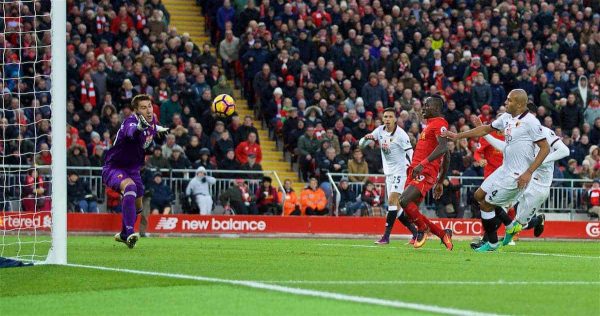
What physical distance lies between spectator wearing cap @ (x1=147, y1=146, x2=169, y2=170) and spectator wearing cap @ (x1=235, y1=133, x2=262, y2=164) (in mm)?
1967

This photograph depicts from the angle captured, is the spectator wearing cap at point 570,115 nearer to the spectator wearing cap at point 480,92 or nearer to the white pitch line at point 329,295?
the spectator wearing cap at point 480,92

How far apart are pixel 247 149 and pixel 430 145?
11.7 meters

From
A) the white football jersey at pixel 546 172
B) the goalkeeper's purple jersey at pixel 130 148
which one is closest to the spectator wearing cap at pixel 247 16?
the white football jersey at pixel 546 172

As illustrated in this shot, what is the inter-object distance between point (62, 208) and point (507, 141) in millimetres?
7058

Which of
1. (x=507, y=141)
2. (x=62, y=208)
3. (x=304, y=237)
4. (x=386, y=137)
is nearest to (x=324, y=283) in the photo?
(x=62, y=208)

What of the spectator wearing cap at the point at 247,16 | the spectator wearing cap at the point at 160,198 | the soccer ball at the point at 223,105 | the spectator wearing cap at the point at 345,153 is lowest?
the spectator wearing cap at the point at 160,198

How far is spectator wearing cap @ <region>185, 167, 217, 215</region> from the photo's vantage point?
1102 inches

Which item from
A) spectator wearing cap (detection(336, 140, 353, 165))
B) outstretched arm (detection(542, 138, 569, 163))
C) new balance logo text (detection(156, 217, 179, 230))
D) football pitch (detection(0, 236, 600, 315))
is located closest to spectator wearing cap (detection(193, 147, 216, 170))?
new balance logo text (detection(156, 217, 179, 230))

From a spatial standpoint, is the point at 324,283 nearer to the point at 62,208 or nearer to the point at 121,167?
the point at 62,208

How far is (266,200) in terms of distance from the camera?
28953mm

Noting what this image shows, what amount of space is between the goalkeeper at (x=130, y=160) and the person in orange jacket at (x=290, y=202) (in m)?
11.3

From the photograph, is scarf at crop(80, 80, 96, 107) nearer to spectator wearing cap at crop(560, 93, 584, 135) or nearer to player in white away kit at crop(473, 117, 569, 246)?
player in white away kit at crop(473, 117, 569, 246)

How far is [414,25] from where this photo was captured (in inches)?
→ 1399

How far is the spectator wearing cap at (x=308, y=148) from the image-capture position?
30312 millimetres
